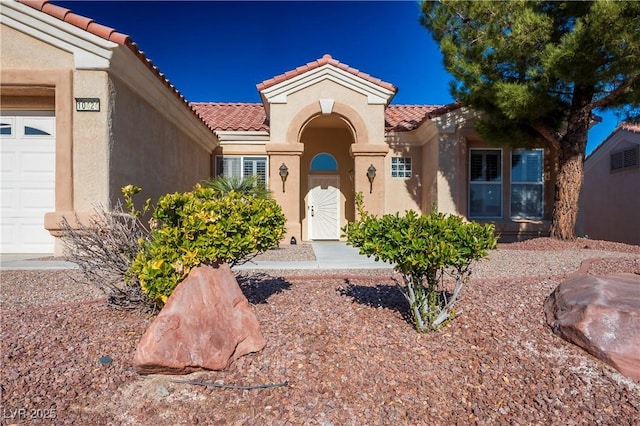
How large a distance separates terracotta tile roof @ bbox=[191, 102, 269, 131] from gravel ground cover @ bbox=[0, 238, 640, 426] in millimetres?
9871

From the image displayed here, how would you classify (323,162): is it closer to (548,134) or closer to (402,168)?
(402,168)

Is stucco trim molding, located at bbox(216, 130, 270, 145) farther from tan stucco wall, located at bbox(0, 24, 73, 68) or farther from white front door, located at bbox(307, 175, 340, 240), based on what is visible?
tan stucco wall, located at bbox(0, 24, 73, 68)

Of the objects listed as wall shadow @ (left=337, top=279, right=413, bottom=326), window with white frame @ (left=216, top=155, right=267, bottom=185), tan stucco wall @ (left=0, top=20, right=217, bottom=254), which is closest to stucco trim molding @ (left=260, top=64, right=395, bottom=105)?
window with white frame @ (left=216, top=155, right=267, bottom=185)

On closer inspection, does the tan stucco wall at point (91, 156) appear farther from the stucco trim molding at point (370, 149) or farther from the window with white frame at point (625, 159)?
the window with white frame at point (625, 159)

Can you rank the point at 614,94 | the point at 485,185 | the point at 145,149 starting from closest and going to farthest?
the point at 145,149 → the point at 614,94 → the point at 485,185

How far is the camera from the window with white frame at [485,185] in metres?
12.5

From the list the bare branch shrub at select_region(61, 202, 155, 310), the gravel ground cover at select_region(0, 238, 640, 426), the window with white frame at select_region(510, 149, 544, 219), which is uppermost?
the window with white frame at select_region(510, 149, 544, 219)

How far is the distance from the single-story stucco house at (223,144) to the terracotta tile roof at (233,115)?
0.24ft

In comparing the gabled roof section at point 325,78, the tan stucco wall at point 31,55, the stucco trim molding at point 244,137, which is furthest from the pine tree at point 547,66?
the tan stucco wall at point 31,55

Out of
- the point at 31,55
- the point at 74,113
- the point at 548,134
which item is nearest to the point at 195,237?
the point at 74,113

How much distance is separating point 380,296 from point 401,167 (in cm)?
908

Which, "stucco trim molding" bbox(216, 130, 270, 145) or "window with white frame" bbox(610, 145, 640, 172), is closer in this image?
"stucco trim molding" bbox(216, 130, 270, 145)

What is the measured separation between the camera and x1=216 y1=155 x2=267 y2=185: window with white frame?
43.8 feet

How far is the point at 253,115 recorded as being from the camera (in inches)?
578
